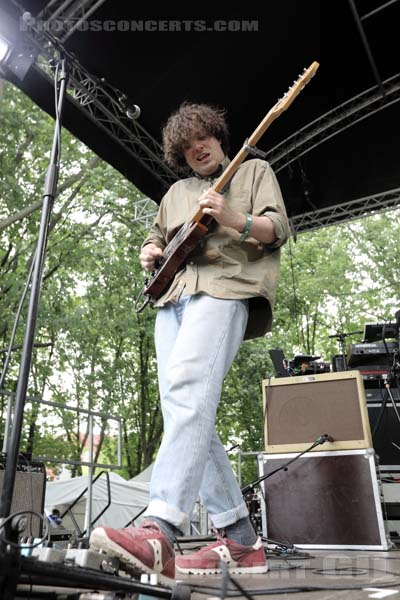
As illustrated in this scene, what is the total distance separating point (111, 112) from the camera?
16.4ft

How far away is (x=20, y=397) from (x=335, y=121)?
16.4 feet

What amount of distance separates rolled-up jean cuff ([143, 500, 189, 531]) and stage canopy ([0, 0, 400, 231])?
3.17 metres

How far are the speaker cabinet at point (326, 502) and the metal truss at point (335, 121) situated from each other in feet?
10.7

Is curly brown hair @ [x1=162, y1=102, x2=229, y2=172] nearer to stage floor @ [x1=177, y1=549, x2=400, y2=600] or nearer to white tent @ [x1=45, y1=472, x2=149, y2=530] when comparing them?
stage floor @ [x1=177, y1=549, x2=400, y2=600]

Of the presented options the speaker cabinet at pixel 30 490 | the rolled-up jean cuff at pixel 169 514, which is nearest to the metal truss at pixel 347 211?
the speaker cabinet at pixel 30 490


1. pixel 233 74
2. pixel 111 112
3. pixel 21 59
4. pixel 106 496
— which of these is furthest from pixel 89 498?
pixel 106 496

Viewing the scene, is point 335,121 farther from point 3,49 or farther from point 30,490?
point 30,490

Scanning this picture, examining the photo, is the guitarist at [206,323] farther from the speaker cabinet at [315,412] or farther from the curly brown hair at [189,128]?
the speaker cabinet at [315,412]

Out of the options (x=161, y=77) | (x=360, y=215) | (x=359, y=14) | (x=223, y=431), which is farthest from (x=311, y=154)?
(x=223, y=431)

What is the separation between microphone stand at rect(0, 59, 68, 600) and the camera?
75 centimetres

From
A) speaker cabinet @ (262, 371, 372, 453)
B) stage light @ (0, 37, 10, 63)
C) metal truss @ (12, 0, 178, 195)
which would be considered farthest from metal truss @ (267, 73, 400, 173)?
stage light @ (0, 37, 10, 63)

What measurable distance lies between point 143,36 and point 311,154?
2510 millimetres

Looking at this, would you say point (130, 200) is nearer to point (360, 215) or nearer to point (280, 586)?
point (360, 215)

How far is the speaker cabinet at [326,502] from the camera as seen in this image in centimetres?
292
